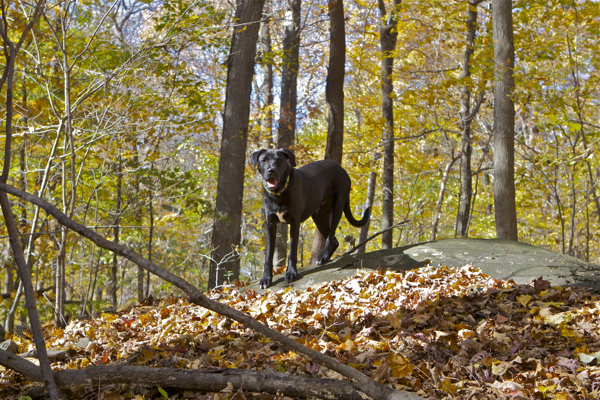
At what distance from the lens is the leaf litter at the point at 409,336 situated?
3104 mm

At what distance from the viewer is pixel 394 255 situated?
6.28m

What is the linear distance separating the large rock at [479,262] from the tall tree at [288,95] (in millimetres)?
6855

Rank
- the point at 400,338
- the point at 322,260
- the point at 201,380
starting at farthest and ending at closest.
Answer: the point at 322,260
the point at 400,338
the point at 201,380

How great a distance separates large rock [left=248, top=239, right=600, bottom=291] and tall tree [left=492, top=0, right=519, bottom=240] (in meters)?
1.38

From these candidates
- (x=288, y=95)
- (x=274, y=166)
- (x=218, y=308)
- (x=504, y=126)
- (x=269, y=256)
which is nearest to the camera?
(x=218, y=308)

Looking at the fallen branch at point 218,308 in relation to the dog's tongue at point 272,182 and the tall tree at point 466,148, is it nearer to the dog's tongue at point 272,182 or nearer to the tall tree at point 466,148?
the dog's tongue at point 272,182

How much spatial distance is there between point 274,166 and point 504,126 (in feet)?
14.0

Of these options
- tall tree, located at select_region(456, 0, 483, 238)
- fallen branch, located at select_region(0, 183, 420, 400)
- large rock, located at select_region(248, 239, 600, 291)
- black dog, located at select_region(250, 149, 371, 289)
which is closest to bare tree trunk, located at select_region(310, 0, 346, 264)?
black dog, located at select_region(250, 149, 371, 289)

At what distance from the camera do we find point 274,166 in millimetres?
5668

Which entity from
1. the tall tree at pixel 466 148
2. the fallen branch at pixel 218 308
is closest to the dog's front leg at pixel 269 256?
the fallen branch at pixel 218 308

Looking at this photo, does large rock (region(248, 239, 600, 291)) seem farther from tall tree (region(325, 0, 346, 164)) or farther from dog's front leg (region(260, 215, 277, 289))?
tall tree (region(325, 0, 346, 164))

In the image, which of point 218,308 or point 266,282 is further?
point 266,282

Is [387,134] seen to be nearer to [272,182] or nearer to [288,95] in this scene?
[288,95]

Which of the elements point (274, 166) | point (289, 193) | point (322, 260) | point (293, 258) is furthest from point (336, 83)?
point (293, 258)
